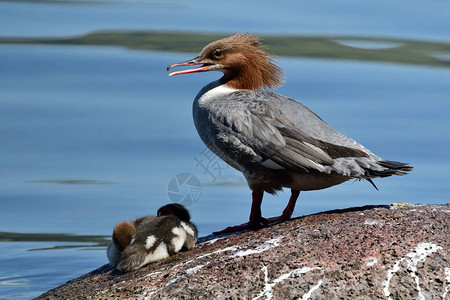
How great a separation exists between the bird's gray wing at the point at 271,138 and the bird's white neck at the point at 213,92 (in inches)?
9.8

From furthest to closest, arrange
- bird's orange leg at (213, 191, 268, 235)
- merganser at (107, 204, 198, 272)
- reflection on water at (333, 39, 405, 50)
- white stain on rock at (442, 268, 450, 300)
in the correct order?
1. reflection on water at (333, 39, 405, 50)
2. bird's orange leg at (213, 191, 268, 235)
3. merganser at (107, 204, 198, 272)
4. white stain on rock at (442, 268, 450, 300)

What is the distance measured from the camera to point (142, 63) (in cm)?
1151

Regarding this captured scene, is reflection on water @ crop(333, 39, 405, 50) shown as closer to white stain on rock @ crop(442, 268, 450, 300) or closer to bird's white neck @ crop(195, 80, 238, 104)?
bird's white neck @ crop(195, 80, 238, 104)

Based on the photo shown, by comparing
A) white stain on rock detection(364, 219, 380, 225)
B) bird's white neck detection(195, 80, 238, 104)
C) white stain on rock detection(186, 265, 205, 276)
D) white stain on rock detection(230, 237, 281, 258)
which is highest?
bird's white neck detection(195, 80, 238, 104)

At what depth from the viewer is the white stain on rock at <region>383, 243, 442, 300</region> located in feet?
14.3

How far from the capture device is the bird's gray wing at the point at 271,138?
17.3 ft

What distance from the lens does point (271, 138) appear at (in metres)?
5.42

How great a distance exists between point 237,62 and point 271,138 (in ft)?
3.23

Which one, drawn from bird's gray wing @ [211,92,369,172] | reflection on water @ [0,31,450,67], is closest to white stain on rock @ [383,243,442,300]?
bird's gray wing @ [211,92,369,172]

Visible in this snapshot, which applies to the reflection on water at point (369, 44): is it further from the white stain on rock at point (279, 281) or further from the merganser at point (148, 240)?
the white stain on rock at point (279, 281)

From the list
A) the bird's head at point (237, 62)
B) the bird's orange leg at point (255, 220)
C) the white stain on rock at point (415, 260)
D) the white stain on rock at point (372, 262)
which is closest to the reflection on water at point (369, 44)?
the bird's head at point (237, 62)

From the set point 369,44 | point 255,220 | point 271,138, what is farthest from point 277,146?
point 369,44

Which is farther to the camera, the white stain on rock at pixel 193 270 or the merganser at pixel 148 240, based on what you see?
the merganser at pixel 148 240

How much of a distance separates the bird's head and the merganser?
1.33m
